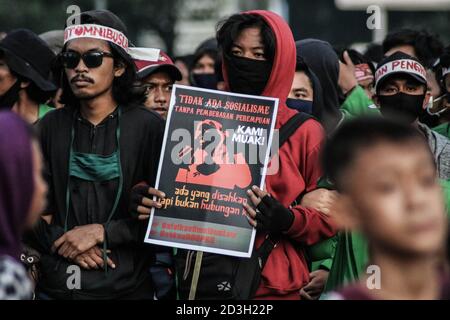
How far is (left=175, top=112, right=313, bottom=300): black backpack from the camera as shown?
604 centimetres

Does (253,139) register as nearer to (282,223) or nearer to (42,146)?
(282,223)

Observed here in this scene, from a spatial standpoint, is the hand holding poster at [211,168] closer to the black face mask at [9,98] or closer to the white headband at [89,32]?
the white headband at [89,32]

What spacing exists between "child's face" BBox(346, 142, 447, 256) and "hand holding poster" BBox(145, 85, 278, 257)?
79.8 inches

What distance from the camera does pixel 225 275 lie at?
239 inches

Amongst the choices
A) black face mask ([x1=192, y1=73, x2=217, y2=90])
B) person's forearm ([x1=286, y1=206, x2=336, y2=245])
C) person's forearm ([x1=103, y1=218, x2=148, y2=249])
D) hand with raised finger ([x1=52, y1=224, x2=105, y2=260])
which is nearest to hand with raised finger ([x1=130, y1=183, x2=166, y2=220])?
person's forearm ([x1=103, y1=218, x2=148, y2=249])

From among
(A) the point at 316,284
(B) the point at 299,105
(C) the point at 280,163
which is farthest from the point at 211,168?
(B) the point at 299,105

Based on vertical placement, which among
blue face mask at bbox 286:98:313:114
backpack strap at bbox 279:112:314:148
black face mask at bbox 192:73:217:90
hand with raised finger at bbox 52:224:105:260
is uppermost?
black face mask at bbox 192:73:217:90

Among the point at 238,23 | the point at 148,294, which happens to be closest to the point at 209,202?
the point at 148,294

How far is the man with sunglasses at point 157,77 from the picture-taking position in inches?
323

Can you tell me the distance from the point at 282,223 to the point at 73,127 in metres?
1.29

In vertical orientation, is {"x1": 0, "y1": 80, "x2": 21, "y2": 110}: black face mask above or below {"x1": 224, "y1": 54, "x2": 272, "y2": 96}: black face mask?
above

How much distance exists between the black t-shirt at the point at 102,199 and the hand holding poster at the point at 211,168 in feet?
0.82

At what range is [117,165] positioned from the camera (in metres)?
6.30

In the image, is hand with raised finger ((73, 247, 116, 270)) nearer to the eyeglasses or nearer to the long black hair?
the eyeglasses
